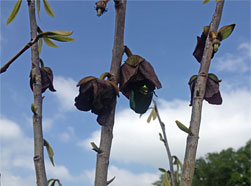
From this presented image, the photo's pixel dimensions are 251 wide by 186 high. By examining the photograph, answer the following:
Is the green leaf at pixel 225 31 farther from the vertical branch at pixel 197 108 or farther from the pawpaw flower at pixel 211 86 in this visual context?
the pawpaw flower at pixel 211 86

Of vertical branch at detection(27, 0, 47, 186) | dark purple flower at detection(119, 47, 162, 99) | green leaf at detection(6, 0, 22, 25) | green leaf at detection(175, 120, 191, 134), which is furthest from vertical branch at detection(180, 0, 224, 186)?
green leaf at detection(6, 0, 22, 25)

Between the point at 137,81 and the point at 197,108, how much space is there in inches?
12.0

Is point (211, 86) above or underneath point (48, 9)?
underneath

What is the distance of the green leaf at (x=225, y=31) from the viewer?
1.47 metres

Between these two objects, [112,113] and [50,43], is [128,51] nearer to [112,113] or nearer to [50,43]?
[112,113]

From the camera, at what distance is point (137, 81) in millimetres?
1366

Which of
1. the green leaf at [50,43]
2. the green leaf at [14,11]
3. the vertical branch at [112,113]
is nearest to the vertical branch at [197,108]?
the vertical branch at [112,113]

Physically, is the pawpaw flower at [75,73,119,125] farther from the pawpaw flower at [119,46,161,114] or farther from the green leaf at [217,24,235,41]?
the green leaf at [217,24,235,41]

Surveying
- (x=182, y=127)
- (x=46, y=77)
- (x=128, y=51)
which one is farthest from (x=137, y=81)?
(x=46, y=77)

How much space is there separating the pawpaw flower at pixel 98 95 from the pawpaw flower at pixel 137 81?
0.30 feet

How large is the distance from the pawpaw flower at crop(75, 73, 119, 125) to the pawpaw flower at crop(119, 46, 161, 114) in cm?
9

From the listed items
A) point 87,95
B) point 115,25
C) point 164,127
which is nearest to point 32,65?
point 87,95

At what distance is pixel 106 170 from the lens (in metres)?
1.15

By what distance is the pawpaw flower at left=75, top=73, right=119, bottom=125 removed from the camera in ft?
4.05
